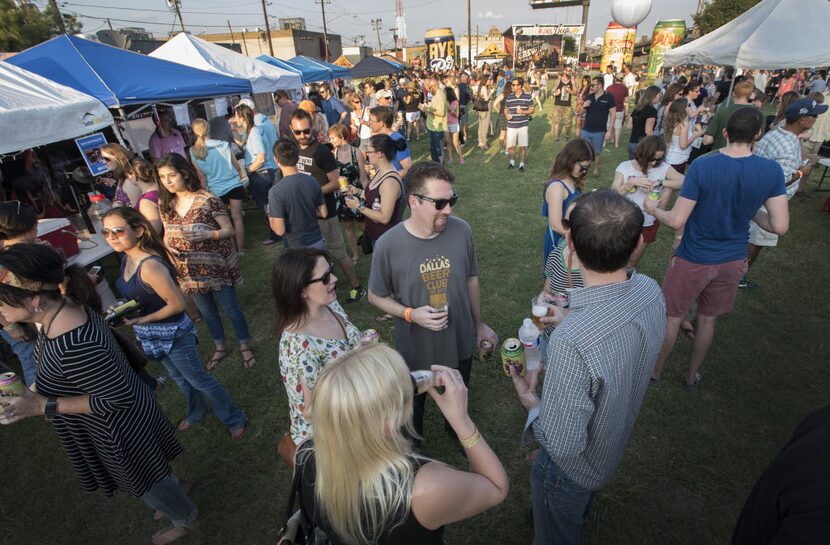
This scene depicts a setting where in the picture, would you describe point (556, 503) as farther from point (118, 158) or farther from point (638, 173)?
point (118, 158)

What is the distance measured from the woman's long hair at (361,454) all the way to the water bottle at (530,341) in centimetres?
115

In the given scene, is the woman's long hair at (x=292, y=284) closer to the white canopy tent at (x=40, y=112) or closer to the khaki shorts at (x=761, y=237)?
the white canopy tent at (x=40, y=112)

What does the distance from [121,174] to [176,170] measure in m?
2.03

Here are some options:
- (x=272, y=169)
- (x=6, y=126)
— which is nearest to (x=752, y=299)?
(x=272, y=169)

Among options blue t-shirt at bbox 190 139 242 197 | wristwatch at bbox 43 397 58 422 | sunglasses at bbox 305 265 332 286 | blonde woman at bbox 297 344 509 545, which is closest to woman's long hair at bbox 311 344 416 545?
blonde woman at bbox 297 344 509 545

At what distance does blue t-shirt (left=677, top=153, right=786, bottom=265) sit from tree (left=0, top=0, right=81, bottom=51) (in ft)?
124

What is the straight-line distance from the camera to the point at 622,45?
98.3 feet

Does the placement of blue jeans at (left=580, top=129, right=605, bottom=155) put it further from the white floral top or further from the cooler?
the cooler

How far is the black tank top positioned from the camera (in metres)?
1.20

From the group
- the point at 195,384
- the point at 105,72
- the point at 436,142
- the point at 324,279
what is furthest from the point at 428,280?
the point at 436,142

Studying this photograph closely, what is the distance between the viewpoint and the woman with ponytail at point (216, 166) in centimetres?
566

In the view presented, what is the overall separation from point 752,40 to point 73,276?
11.3 m

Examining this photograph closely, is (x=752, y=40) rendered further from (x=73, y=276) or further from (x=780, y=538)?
(x=73, y=276)

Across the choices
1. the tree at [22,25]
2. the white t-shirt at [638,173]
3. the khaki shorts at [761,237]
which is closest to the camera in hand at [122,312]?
the white t-shirt at [638,173]
